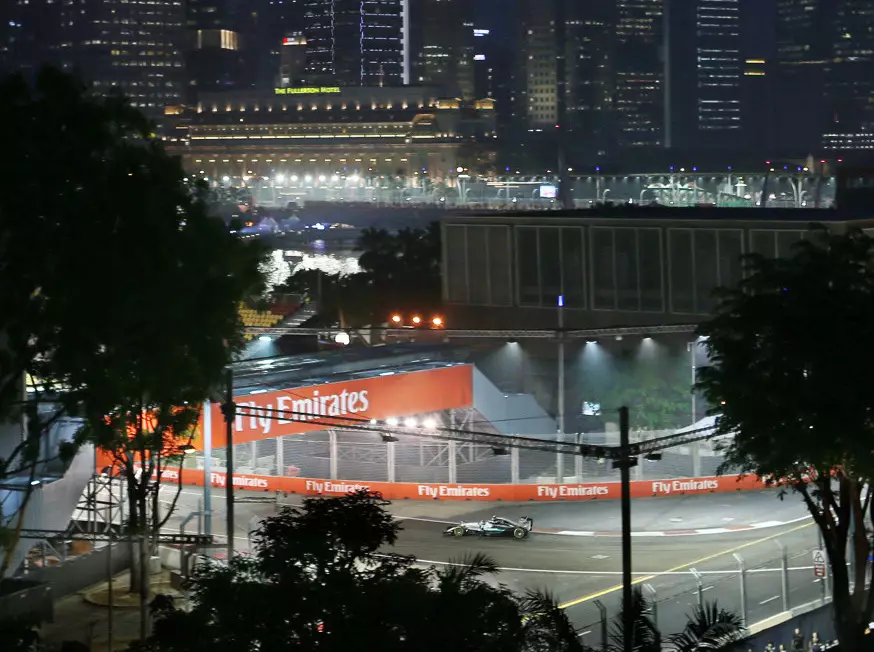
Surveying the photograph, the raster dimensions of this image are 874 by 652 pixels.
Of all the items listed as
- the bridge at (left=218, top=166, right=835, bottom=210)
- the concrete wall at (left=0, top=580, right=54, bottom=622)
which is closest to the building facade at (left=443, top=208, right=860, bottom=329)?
the concrete wall at (left=0, top=580, right=54, bottom=622)

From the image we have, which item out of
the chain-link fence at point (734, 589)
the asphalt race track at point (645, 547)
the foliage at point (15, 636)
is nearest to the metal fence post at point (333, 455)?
the asphalt race track at point (645, 547)

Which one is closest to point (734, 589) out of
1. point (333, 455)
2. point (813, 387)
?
point (813, 387)

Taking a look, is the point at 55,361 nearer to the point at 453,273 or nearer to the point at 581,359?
the point at 581,359

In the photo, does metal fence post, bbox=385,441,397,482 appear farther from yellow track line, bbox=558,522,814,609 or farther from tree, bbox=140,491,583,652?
tree, bbox=140,491,583,652

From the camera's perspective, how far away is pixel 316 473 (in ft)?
85.5

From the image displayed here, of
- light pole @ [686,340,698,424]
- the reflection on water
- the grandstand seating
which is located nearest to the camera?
light pole @ [686,340,698,424]

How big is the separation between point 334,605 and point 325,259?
92693 millimetres

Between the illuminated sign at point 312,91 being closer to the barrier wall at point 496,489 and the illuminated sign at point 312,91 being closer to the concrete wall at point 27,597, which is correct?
the barrier wall at point 496,489

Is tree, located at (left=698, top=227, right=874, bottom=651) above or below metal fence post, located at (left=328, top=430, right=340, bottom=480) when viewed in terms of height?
above

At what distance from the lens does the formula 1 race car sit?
886 inches

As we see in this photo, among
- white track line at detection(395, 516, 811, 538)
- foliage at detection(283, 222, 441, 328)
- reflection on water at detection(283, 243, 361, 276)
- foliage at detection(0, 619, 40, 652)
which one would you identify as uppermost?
reflection on water at detection(283, 243, 361, 276)

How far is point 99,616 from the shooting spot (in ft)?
55.6

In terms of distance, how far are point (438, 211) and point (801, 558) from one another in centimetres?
8879

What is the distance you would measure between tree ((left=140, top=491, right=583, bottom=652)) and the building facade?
2968 centimetres
